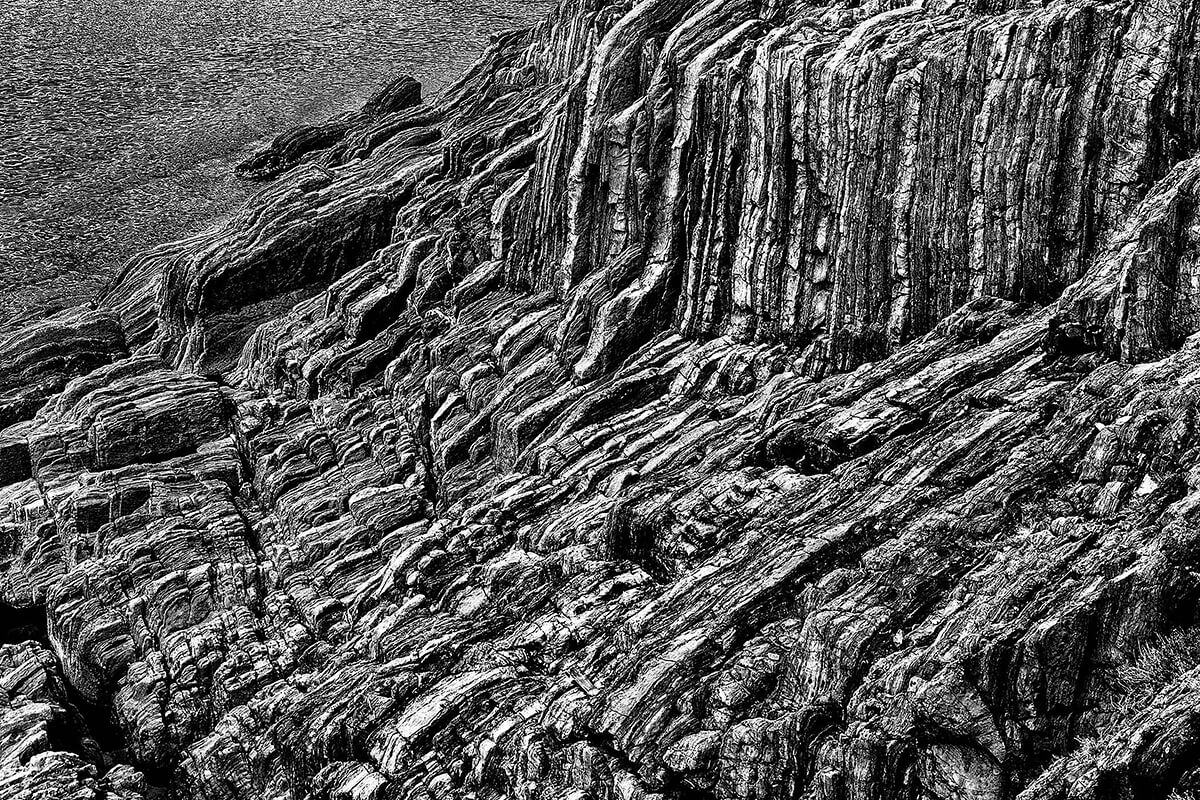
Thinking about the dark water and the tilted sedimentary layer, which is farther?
the dark water

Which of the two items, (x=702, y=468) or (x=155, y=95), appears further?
(x=155, y=95)

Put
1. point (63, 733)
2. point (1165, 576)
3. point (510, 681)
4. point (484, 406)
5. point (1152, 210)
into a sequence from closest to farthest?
1. point (1165, 576)
2. point (1152, 210)
3. point (510, 681)
4. point (63, 733)
5. point (484, 406)

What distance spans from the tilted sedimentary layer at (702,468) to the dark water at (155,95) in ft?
29.7

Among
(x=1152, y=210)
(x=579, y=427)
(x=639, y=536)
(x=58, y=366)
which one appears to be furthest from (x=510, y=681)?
(x=58, y=366)

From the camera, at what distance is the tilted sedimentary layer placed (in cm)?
1422

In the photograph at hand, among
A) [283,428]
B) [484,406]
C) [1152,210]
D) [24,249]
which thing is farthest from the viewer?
[24,249]

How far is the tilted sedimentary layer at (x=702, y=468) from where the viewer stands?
14219 millimetres

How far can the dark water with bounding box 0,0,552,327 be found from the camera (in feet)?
112

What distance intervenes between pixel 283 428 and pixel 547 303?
6.10 m

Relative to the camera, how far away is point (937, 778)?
13.6m

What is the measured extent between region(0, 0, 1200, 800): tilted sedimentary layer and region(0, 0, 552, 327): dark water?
29.7ft

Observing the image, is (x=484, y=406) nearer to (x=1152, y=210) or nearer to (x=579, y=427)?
(x=579, y=427)

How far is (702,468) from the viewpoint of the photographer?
60.2 ft

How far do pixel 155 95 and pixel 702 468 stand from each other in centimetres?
2990
